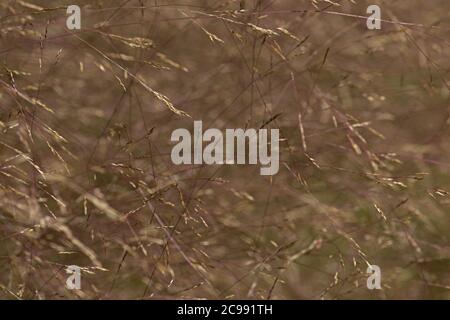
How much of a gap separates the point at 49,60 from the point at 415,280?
116cm

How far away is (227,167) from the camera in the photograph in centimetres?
193

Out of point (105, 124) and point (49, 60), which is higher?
point (49, 60)

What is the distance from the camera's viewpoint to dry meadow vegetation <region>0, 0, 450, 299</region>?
1833 millimetres

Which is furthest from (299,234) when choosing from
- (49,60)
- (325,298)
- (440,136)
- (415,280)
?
(49,60)

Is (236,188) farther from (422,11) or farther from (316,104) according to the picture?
(422,11)

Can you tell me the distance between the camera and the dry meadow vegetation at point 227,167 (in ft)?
6.01

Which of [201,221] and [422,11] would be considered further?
[422,11]

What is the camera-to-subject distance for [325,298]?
6.03 ft

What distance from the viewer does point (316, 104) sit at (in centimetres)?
194

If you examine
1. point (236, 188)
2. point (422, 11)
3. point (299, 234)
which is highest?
point (422, 11)

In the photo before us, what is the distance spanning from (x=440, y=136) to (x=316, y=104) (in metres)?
0.37

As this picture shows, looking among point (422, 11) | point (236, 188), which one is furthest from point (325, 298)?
point (422, 11)

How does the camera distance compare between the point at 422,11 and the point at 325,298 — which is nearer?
the point at 325,298

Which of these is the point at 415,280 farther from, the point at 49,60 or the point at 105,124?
the point at 49,60
